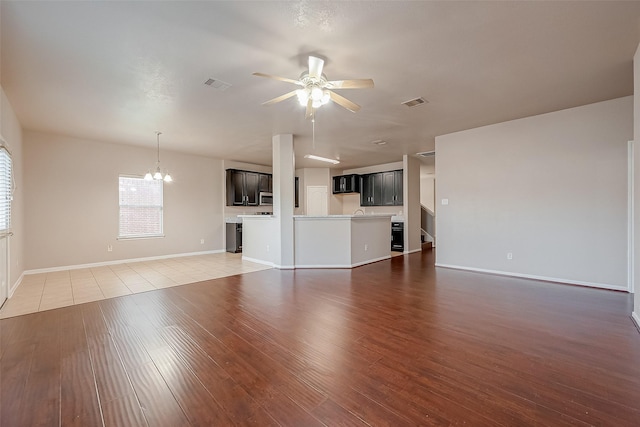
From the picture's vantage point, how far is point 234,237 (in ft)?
25.5

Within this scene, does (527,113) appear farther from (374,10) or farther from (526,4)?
(374,10)

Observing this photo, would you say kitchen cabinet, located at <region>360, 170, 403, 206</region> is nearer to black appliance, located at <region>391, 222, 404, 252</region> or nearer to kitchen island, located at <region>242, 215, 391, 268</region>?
black appliance, located at <region>391, 222, 404, 252</region>

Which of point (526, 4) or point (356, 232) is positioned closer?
point (526, 4)

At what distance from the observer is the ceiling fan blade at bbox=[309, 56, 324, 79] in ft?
8.20

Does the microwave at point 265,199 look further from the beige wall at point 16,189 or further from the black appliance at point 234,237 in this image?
the beige wall at point 16,189

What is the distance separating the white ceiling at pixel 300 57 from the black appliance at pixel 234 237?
361cm

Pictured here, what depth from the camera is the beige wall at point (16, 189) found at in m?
3.58

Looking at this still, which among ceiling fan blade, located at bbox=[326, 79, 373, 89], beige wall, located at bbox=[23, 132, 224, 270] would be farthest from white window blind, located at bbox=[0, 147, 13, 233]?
ceiling fan blade, located at bbox=[326, 79, 373, 89]

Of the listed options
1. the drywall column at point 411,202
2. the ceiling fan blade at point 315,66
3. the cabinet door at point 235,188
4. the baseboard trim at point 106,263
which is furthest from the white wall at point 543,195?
the baseboard trim at point 106,263

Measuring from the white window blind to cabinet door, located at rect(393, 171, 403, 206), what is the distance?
8017 millimetres

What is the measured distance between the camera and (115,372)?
1939 mm

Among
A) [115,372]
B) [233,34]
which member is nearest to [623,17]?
[233,34]

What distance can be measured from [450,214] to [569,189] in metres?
1.84

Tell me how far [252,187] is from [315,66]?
6.23m
